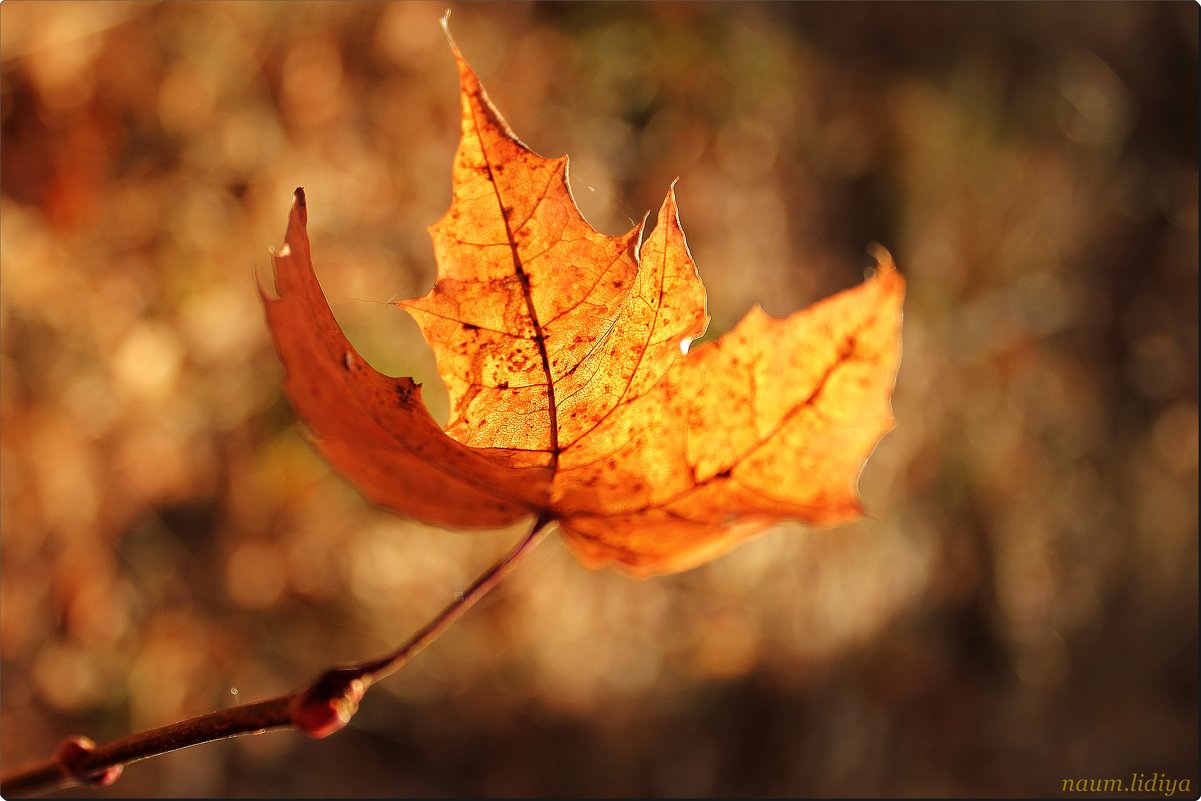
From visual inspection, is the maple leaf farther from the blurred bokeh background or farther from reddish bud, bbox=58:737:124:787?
the blurred bokeh background

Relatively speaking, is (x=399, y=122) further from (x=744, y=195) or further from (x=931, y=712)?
(x=931, y=712)

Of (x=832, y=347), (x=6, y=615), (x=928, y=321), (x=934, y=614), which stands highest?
(x=928, y=321)

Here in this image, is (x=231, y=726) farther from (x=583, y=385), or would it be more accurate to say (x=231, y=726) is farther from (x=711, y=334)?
(x=711, y=334)

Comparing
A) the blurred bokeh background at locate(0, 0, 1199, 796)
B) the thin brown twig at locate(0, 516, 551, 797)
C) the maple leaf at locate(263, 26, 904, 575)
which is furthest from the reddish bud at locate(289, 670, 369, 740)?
the blurred bokeh background at locate(0, 0, 1199, 796)

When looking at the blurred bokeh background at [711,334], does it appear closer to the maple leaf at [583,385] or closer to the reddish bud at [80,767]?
the maple leaf at [583,385]

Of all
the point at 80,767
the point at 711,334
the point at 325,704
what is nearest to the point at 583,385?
the point at 325,704

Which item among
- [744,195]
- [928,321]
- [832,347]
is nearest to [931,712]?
[928,321]

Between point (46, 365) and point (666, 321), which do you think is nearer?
point (666, 321)
